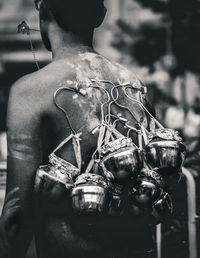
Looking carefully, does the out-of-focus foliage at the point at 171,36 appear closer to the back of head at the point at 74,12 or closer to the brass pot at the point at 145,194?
the back of head at the point at 74,12

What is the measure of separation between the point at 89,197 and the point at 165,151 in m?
0.42

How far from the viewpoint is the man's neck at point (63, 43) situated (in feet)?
8.98

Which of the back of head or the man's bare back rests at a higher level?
the back of head

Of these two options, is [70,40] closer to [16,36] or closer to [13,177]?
[13,177]

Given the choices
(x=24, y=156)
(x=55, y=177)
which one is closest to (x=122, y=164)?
(x=55, y=177)

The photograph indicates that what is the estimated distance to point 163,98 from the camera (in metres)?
7.38

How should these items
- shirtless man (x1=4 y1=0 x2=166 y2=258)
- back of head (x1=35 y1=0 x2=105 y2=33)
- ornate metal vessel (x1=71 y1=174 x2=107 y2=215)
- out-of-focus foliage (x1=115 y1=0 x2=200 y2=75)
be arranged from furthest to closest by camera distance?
out-of-focus foliage (x1=115 y1=0 x2=200 y2=75) → back of head (x1=35 y1=0 x2=105 y2=33) → shirtless man (x1=4 y1=0 x2=166 y2=258) → ornate metal vessel (x1=71 y1=174 x2=107 y2=215)

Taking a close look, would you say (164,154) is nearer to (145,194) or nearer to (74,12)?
(145,194)

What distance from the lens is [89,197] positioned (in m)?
2.31

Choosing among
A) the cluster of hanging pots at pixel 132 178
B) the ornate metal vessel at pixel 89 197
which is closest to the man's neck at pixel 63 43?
the cluster of hanging pots at pixel 132 178

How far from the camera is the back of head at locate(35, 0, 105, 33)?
2730mm

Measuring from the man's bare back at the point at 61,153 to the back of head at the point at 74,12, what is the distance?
31 cm

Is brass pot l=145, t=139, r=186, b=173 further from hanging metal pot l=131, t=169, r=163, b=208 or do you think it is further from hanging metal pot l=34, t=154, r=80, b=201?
hanging metal pot l=34, t=154, r=80, b=201

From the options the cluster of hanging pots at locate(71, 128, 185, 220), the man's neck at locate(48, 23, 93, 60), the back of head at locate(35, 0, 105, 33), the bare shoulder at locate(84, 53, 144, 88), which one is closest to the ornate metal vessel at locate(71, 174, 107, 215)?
the cluster of hanging pots at locate(71, 128, 185, 220)
